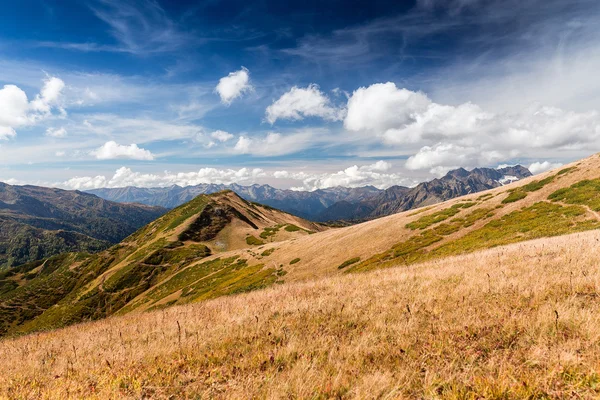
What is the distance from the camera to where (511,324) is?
653 cm

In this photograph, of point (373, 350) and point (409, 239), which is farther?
point (409, 239)

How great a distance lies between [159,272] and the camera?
10250 centimetres

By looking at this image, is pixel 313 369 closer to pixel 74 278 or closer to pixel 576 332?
pixel 576 332

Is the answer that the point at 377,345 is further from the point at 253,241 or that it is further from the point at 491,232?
the point at 253,241

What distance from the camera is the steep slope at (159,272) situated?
7125cm

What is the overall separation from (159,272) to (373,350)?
113 meters

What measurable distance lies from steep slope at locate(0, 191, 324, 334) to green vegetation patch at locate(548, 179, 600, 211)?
3862cm

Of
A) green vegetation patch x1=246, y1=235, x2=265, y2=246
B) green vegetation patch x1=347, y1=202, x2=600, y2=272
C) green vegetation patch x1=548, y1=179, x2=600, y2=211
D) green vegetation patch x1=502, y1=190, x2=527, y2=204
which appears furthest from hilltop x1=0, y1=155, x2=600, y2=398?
green vegetation patch x1=246, y1=235, x2=265, y2=246

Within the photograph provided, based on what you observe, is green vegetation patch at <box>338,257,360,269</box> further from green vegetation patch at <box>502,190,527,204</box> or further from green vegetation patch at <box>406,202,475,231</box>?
green vegetation patch at <box>502,190,527,204</box>

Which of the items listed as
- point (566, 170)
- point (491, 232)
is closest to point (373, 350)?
point (491, 232)

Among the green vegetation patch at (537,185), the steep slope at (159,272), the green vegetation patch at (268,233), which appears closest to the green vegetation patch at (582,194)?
the green vegetation patch at (537,185)

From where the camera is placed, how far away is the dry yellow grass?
484 centimetres

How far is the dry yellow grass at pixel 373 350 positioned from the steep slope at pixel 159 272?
3624cm

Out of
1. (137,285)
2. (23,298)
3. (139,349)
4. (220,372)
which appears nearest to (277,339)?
(220,372)
